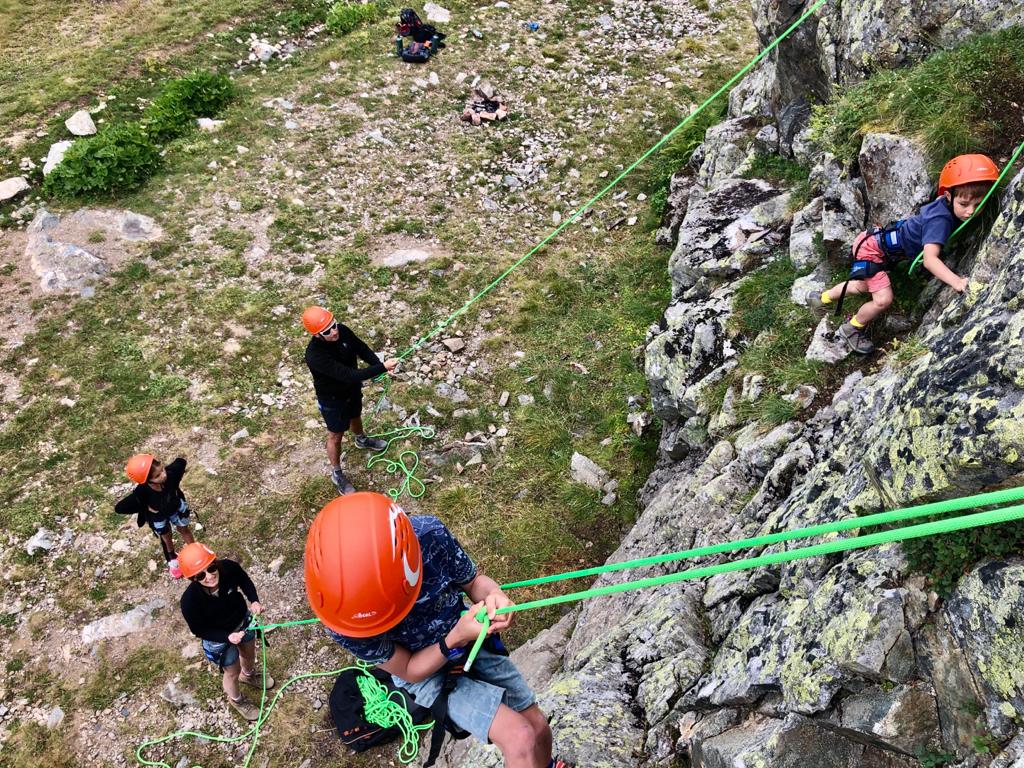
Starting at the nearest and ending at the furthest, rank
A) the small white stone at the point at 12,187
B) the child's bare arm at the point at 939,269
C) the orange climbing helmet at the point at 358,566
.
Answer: the orange climbing helmet at the point at 358,566, the child's bare arm at the point at 939,269, the small white stone at the point at 12,187

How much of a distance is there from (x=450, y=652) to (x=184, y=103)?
14.5 m

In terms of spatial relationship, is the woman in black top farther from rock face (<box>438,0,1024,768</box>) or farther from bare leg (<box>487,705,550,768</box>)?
bare leg (<box>487,705,550,768</box>)

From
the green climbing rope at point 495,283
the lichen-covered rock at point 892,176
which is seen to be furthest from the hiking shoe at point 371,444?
the lichen-covered rock at point 892,176

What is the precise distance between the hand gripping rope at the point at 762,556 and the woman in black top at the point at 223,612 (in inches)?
7.9

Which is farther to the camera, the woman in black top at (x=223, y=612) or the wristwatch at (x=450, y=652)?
the woman in black top at (x=223, y=612)

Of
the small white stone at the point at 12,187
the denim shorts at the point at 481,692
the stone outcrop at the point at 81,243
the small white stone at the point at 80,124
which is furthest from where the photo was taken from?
the small white stone at the point at 80,124

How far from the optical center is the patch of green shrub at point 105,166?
12.0m

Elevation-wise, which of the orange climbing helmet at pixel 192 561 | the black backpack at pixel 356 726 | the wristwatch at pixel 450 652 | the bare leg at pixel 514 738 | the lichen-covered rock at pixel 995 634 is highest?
the lichen-covered rock at pixel 995 634

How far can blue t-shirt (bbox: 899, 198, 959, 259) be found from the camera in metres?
4.85

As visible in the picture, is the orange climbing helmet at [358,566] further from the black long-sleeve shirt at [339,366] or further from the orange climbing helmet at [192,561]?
the black long-sleeve shirt at [339,366]

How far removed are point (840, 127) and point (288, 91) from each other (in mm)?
12687

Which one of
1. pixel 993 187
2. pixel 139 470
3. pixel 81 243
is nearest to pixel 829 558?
pixel 993 187

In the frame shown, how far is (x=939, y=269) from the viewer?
15.5 ft

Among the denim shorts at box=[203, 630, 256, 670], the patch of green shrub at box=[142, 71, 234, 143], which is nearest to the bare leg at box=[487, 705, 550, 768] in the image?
the denim shorts at box=[203, 630, 256, 670]
